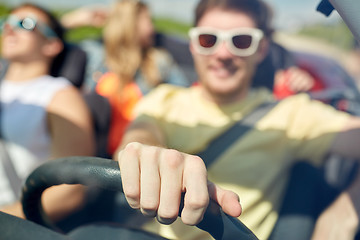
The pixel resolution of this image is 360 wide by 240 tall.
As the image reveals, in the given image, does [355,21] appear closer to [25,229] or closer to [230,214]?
[230,214]

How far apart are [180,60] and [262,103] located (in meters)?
1.02

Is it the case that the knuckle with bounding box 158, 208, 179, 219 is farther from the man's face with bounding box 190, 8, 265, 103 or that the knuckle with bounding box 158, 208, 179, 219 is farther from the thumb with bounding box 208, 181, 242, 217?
the man's face with bounding box 190, 8, 265, 103

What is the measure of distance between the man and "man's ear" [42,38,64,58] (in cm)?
65

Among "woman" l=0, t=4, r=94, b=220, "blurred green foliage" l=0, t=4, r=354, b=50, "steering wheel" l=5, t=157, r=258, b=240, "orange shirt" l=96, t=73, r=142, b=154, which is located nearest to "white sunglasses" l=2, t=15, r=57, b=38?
"woman" l=0, t=4, r=94, b=220

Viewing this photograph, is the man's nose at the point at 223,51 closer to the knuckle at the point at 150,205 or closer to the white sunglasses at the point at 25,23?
the knuckle at the point at 150,205

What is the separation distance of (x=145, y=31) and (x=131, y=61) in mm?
247

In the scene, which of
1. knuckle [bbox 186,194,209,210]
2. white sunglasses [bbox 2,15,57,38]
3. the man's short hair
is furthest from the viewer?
white sunglasses [bbox 2,15,57,38]

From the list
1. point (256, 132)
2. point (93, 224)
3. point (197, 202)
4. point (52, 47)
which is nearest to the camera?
point (197, 202)

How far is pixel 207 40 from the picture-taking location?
111cm

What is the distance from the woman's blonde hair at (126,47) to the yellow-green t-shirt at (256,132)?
27.3 inches

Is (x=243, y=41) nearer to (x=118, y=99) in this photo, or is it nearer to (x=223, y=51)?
(x=223, y=51)

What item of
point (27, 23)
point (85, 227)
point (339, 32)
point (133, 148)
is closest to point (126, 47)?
point (27, 23)

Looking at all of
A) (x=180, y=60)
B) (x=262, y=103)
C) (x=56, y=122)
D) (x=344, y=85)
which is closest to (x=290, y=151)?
(x=262, y=103)

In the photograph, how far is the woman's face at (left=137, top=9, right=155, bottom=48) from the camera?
214 cm
